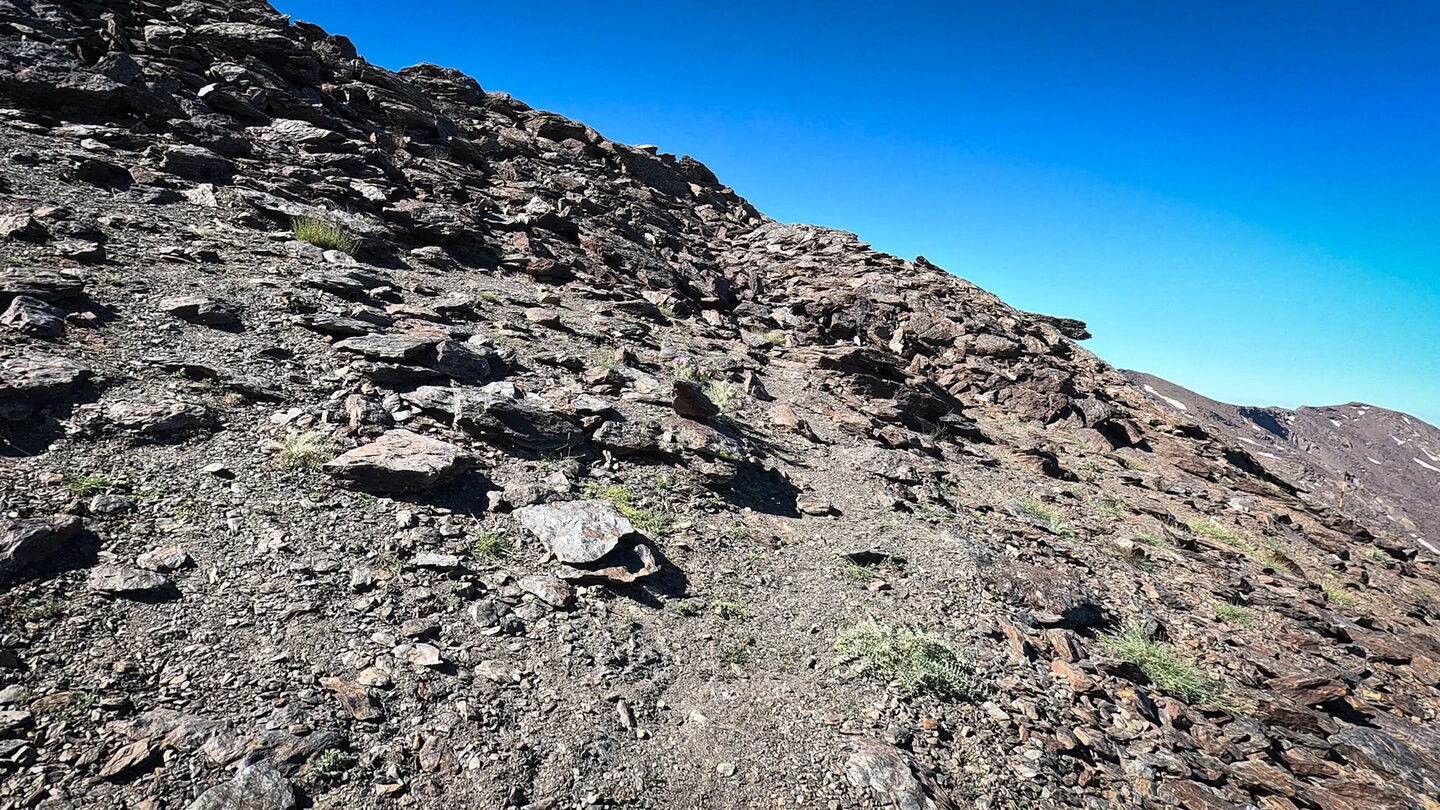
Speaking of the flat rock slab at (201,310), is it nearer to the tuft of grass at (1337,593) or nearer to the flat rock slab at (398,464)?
the flat rock slab at (398,464)

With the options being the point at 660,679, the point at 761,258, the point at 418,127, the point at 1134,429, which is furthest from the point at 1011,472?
the point at 418,127

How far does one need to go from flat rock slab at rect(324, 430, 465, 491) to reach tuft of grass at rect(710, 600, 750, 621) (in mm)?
3155

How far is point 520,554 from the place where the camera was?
5.71 m

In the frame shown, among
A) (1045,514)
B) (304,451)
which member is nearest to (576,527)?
(304,451)

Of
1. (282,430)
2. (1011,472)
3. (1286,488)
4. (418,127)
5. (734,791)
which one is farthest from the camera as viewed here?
(418,127)

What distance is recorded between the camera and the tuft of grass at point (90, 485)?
4.65 metres

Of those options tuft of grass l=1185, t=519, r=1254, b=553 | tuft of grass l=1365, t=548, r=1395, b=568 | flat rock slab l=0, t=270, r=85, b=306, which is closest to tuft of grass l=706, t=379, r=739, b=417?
flat rock slab l=0, t=270, r=85, b=306

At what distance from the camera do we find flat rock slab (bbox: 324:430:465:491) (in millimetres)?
5797

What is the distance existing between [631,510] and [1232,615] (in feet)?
27.9

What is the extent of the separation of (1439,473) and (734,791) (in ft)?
227

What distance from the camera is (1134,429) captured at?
1678 centimetres

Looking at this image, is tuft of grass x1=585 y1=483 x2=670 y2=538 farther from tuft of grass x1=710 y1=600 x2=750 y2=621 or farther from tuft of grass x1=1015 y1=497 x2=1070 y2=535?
tuft of grass x1=1015 y1=497 x2=1070 y2=535

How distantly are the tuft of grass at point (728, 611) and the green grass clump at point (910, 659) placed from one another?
38.8 inches

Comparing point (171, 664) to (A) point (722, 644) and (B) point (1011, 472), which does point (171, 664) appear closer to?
(A) point (722, 644)
